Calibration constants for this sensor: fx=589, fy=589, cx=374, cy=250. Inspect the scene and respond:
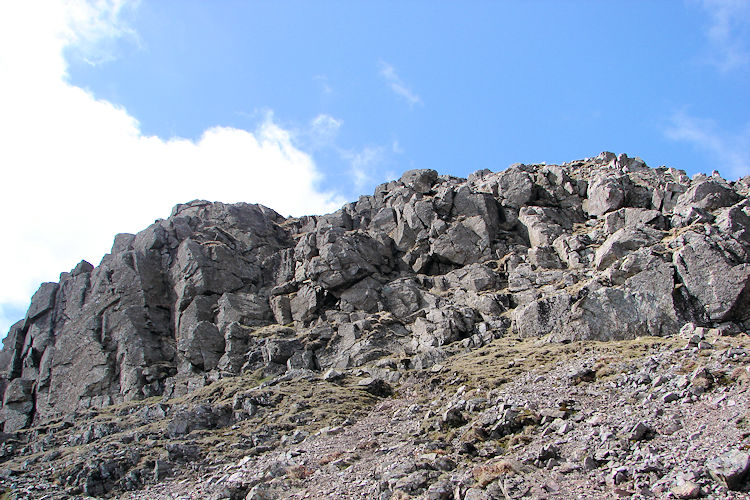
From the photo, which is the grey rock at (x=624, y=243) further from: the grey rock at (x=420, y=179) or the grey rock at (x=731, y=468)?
the grey rock at (x=731, y=468)

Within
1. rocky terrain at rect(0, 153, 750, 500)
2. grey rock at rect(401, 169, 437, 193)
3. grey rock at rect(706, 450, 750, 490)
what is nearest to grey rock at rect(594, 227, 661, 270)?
rocky terrain at rect(0, 153, 750, 500)

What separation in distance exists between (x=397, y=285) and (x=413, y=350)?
40.5 ft

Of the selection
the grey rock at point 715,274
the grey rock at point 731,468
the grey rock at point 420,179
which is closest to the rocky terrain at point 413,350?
the grey rock at point 731,468

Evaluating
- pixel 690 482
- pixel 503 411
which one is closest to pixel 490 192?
pixel 503 411

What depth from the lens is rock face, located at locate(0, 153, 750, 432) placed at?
51.0 m

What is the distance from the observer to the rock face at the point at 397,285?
51.0 m

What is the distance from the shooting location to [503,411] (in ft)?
110

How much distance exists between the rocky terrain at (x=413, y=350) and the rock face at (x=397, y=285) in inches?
10.3

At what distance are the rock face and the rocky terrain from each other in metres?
0.26

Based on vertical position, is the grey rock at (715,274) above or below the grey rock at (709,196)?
below

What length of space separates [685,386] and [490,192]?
52018 mm

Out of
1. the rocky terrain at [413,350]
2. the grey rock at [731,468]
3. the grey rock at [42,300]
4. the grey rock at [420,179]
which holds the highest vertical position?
the grey rock at [420,179]

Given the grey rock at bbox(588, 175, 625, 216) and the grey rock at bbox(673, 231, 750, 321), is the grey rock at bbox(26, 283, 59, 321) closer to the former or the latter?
the grey rock at bbox(588, 175, 625, 216)

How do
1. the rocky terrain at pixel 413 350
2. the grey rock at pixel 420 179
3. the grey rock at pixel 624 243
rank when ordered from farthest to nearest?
the grey rock at pixel 420 179 < the grey rock at pixel 624 243 < the rocky terrain at pixel 413 350
